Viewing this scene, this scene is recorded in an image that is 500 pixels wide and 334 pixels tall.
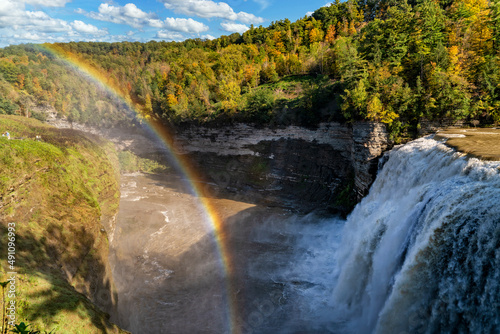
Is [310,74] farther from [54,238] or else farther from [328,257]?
[54,238]

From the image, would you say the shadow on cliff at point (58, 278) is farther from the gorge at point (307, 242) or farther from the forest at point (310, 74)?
the forest at point (310, 74)

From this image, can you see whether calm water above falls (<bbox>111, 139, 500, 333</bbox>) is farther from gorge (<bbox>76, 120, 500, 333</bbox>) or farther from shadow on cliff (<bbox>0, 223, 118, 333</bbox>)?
shadow on cliff (<bbox>0, 223, 118, 333</bbox>)

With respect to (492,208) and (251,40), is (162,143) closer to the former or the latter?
(251,40)

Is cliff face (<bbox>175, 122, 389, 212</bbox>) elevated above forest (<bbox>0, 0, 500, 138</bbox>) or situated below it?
below

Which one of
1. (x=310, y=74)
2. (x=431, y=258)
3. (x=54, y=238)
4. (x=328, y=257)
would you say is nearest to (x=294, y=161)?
(x=328, y=257)

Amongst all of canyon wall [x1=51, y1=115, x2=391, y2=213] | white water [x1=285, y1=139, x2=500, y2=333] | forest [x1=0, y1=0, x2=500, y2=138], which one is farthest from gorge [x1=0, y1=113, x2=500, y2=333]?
forest [x1=0, y1=0, x2=500, y2=138]
